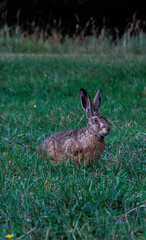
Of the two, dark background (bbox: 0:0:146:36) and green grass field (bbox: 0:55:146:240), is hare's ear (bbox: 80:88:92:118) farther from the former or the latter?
dark background (bbox: 0:0:146:36)

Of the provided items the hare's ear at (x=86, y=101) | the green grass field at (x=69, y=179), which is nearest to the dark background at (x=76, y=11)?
the green grass field at (x=69, y=179)

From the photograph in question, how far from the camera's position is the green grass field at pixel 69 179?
2.32 metres

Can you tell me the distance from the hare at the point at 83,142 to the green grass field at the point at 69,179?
119mm

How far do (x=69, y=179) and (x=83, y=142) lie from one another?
689mm

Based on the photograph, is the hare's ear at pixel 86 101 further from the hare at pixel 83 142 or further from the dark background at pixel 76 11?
the dark background at pixel 76 11

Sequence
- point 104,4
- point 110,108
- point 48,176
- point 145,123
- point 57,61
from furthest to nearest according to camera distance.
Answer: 1. point 104,4
2. point 57,61
3. point 110,108
4. point 145,123
5. point 48,176

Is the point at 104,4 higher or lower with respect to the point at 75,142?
higher

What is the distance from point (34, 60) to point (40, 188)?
777 centimetres

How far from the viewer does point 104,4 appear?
1839 cm

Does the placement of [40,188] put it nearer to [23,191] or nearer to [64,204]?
[23,191]

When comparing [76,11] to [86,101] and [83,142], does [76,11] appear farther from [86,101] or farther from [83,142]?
[83,142]

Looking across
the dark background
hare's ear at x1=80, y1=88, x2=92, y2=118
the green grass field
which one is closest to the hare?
hare's ear at x1=80, y1=88, x2=92, y2=118

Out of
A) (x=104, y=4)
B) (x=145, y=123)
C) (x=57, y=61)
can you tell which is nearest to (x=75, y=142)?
(x=145, y=123)

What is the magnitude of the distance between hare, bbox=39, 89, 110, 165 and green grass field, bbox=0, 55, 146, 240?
4.7 inches
